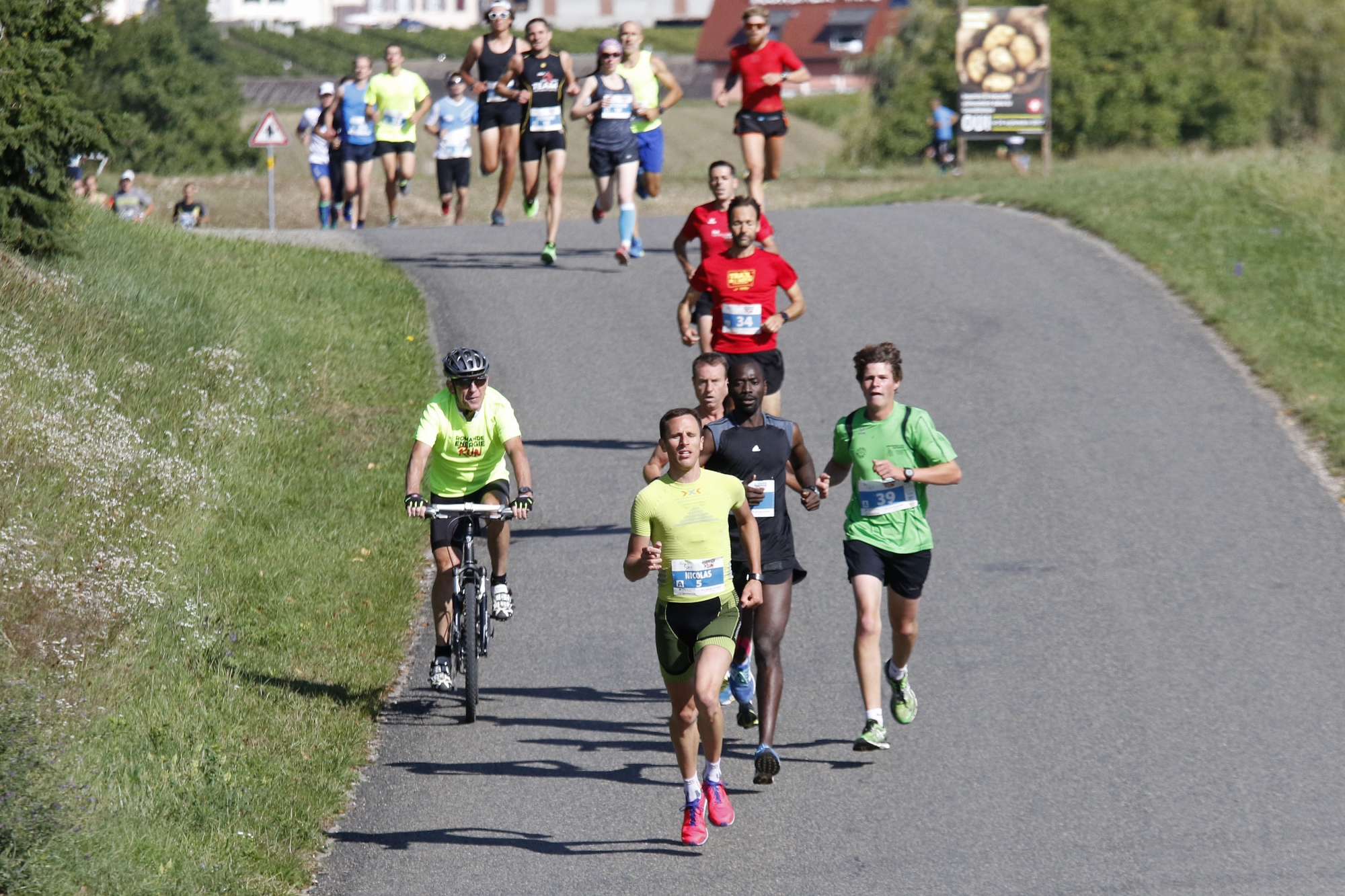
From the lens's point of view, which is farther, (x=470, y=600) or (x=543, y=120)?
(x=543, y=120)

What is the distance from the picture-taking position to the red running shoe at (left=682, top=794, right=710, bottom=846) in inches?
293

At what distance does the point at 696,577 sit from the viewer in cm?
758

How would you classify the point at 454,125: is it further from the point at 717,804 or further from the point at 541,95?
the point at 717,804

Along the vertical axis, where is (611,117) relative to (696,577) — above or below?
above

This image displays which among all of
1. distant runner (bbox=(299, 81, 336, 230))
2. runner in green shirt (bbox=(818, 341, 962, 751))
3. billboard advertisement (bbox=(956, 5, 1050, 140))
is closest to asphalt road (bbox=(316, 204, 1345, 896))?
runner in green shirt (bbox=(818, 341, 962, 751))

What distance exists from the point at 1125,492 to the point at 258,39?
378ft

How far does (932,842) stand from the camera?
24.6 ft

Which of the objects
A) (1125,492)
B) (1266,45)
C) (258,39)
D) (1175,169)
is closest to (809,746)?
(1125,492)

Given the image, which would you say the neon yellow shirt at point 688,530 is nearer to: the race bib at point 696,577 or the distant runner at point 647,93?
the race bib at point 696,577

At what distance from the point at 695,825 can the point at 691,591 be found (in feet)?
3.39

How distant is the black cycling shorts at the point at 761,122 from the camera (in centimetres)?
1769

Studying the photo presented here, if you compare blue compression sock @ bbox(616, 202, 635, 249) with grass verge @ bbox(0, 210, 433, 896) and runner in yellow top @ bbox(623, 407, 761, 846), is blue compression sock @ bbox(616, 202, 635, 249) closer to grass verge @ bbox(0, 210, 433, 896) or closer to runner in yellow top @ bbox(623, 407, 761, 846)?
grass verge @ bbox(0, 210, 433, 896)

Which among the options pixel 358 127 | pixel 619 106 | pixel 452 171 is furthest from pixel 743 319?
pixel 358 127

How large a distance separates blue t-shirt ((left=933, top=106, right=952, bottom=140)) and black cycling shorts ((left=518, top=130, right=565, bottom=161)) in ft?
80.9
